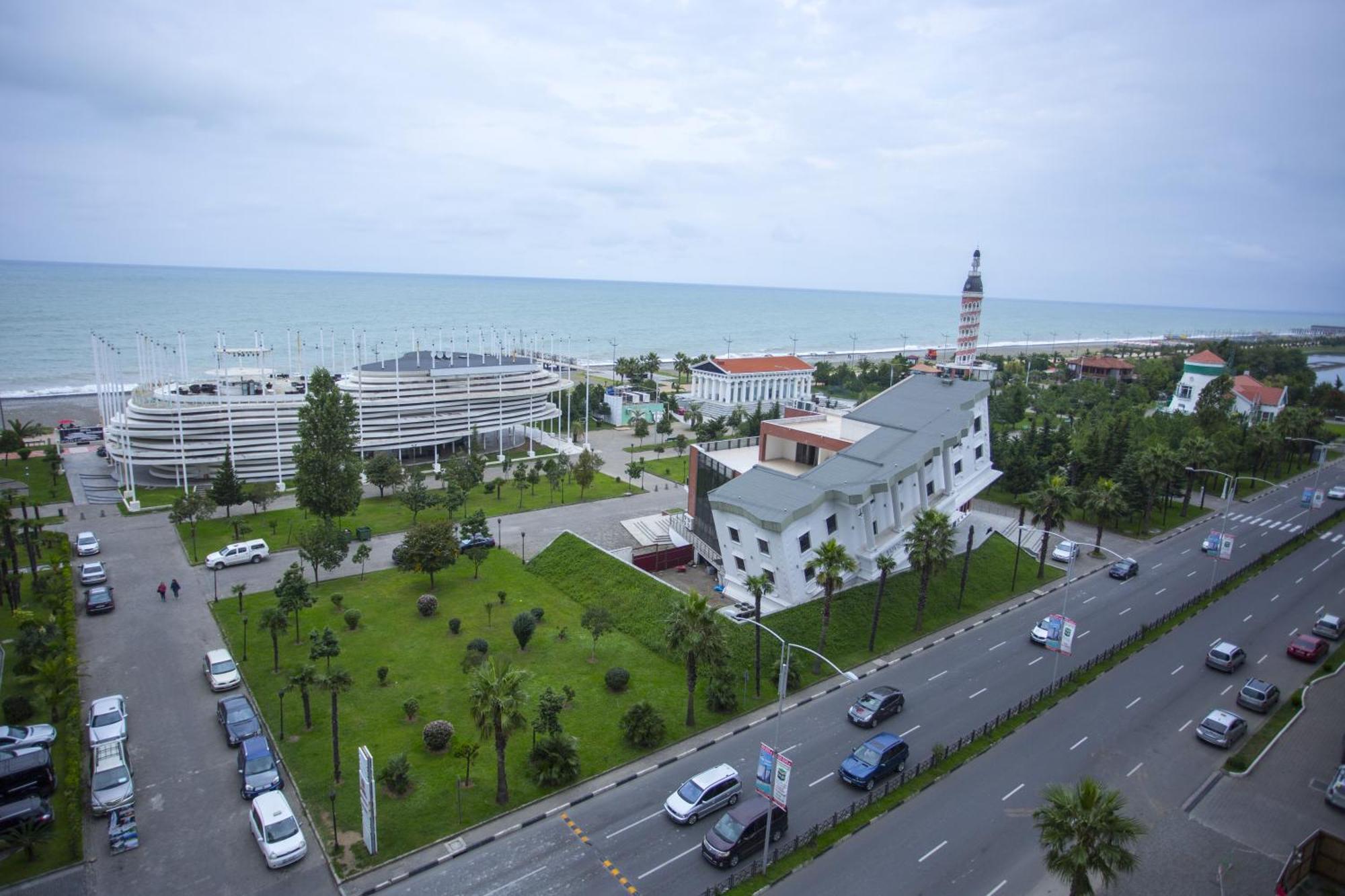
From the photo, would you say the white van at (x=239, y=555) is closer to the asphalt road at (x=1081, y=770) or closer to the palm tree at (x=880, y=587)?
the palm tree at (x=880, y=587)

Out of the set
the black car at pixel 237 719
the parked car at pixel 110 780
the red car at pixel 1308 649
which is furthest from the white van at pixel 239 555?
the red car at pixel 1308 649

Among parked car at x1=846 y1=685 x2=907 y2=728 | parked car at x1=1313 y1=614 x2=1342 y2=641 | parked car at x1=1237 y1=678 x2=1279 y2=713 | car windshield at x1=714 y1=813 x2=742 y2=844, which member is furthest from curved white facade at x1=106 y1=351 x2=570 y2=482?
parked car at x1=1313 y1=614 x2=1342 y2=641

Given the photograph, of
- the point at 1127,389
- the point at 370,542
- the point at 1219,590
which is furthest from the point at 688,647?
the point at 1127,389

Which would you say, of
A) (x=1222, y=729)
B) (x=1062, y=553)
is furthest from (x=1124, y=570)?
(x=1222, y=729)

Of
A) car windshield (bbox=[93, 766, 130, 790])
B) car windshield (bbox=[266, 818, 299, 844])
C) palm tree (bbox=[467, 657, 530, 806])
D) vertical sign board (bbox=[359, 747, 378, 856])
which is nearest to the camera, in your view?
vertical sign board (bbox=[359, 747, 378, 856])

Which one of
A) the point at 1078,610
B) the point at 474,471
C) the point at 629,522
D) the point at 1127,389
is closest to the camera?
the point at 1078,610

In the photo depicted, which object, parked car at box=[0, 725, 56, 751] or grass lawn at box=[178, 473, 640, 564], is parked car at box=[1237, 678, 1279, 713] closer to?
grass lawn at box=[178, 473, 640, 564]

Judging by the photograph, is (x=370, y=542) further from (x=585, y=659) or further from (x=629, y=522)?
(x=585, y=659)

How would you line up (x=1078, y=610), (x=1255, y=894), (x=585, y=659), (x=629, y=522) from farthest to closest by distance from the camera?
(x=629, y=522) < (x=1078, y=610) < (x=585, y=659) < (x=1255, y=894)
